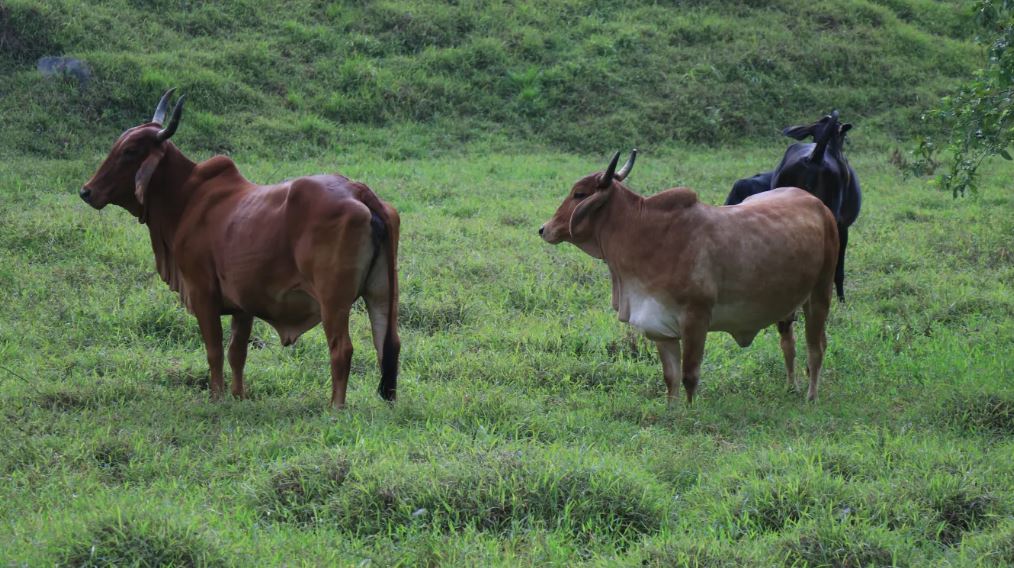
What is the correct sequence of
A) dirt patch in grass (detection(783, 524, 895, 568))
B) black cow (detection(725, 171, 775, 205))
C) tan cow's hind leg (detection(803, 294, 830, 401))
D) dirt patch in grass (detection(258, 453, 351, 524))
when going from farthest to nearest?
black cow (detection(725, 171, 775, 205)) < tan cow's hind leg (detection(803, 294, 830, 401)) < dirt patch in grass (detection(258, 453, 351, 524)) < dirt patch in grass (detection(783, 524, 895, 568))

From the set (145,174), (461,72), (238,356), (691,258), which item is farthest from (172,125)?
(461,72)

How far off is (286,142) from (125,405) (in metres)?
7.40

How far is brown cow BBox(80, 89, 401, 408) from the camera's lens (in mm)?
5516

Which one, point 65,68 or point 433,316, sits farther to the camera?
point 65,68

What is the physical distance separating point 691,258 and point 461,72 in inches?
374

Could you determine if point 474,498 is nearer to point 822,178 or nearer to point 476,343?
point 476,343

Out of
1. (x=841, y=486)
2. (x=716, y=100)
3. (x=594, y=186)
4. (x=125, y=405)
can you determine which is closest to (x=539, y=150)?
(x=716, y=100)

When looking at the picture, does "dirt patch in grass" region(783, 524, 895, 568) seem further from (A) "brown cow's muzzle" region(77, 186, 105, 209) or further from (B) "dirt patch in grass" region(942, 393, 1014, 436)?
(A) "brown cow's muzzle" region(77, 186, 105, 209)

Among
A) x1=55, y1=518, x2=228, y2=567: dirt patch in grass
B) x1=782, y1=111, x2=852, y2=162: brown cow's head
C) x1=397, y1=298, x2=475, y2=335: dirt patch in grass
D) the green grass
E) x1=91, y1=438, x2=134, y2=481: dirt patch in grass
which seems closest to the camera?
x1=55, y1=518, x2=228, y2=567: dirt patch in grass

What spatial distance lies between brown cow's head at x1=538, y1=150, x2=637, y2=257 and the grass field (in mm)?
784

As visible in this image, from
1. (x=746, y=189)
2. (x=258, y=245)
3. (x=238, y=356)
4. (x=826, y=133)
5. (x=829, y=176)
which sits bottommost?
(x=238, y=356)

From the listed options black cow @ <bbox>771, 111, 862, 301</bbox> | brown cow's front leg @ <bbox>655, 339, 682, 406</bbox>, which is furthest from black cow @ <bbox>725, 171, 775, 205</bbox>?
brown cow's front leg @ <bbox>655, 339, 682, 406</bbox>

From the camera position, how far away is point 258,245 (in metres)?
5.73

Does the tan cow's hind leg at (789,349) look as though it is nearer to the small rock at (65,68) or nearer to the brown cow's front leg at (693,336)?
the brown cow's front leg at (693,336)
